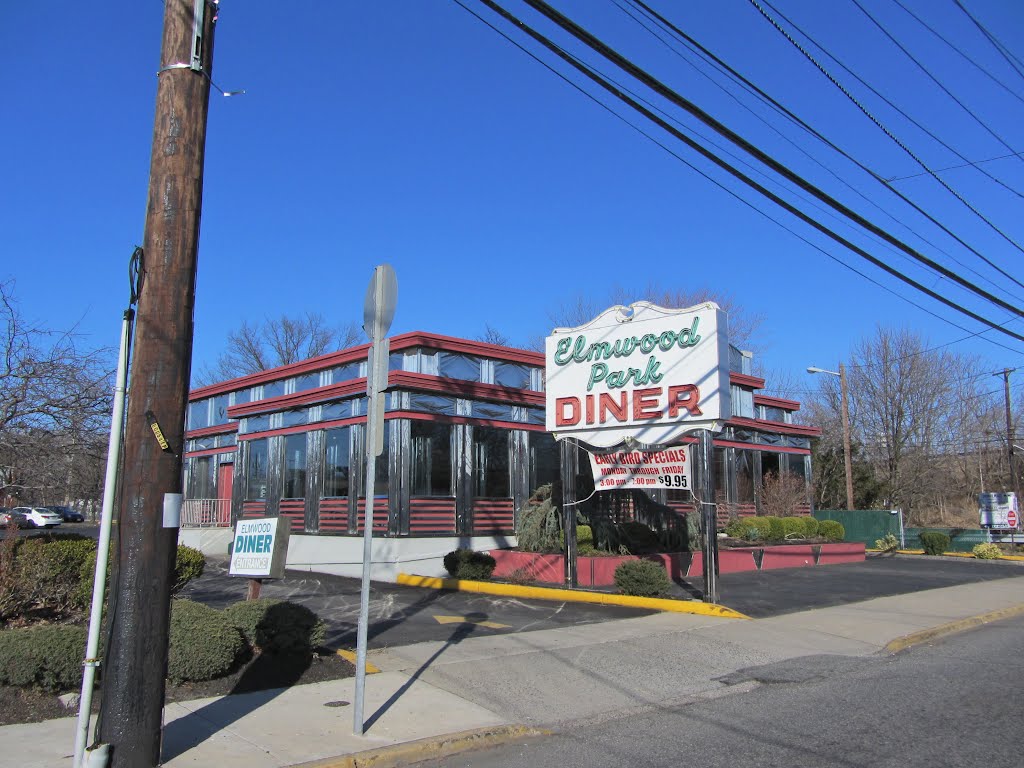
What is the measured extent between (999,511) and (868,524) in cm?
519

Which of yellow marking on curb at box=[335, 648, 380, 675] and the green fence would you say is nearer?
yellow marking on curb at box=[335, 648, 380, 675]

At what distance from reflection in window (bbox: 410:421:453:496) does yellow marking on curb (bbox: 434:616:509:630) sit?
570 centimetres

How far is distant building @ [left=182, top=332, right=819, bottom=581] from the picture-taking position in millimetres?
17875

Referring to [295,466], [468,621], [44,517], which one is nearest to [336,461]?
[295,466]

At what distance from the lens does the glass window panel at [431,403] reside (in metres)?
18.1

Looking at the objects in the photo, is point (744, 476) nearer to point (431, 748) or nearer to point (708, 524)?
point (708, 524)

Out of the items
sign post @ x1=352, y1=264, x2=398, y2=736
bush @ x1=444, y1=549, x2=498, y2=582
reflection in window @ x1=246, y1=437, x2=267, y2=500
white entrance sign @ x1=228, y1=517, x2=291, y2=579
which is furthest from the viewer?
reflection in window @ x1=246, y1=437, x2=267, y2=500

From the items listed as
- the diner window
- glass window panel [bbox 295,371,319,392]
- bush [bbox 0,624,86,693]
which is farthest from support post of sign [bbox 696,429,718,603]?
glass window panel [bbox 295,371,319,392]

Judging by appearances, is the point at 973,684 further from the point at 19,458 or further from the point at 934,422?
the point at 934,422

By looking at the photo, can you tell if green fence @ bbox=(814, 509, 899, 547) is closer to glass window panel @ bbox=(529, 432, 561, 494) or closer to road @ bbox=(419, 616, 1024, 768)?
glass window panel @ bbox=(529, 432, 561, 494)

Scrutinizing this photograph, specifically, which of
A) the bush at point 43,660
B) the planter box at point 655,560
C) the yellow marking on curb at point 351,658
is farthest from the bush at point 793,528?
the bush at point 43,660

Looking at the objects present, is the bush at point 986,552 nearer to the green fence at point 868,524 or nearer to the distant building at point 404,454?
the green fence at point 868,524

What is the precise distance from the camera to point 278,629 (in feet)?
28.3

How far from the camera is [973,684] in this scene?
8523 millimetres
